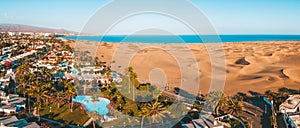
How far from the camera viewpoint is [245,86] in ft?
127

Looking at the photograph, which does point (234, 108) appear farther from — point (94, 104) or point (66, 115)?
point (66, 115)

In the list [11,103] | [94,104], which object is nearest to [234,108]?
[94,104]

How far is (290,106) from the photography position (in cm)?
2692

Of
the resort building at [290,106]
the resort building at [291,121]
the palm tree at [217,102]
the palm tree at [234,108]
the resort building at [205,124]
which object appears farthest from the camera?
the resort building at [290,106]

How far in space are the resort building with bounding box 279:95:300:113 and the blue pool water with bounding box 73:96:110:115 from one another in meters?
18.1

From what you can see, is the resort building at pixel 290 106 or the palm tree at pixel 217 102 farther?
the resort building at pixel 290 106

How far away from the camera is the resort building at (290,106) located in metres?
26.4

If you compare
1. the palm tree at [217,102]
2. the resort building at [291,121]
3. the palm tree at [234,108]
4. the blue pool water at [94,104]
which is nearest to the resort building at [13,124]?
the blue pool water at [94,104]

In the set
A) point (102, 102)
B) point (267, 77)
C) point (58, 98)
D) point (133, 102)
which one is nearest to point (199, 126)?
point (133, 102)

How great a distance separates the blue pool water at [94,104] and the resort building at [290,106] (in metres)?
18.1

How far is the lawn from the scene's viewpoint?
82.0 ft

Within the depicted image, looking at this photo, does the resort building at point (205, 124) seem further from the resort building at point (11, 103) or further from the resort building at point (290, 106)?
the resort building at point (11, 103)

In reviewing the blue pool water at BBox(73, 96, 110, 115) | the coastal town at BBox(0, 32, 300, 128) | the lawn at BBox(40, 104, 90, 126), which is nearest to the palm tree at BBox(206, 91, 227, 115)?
the coastal town at BBox(0, 32, 300, 128)

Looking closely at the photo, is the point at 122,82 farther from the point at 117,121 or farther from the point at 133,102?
the point at 117,121
